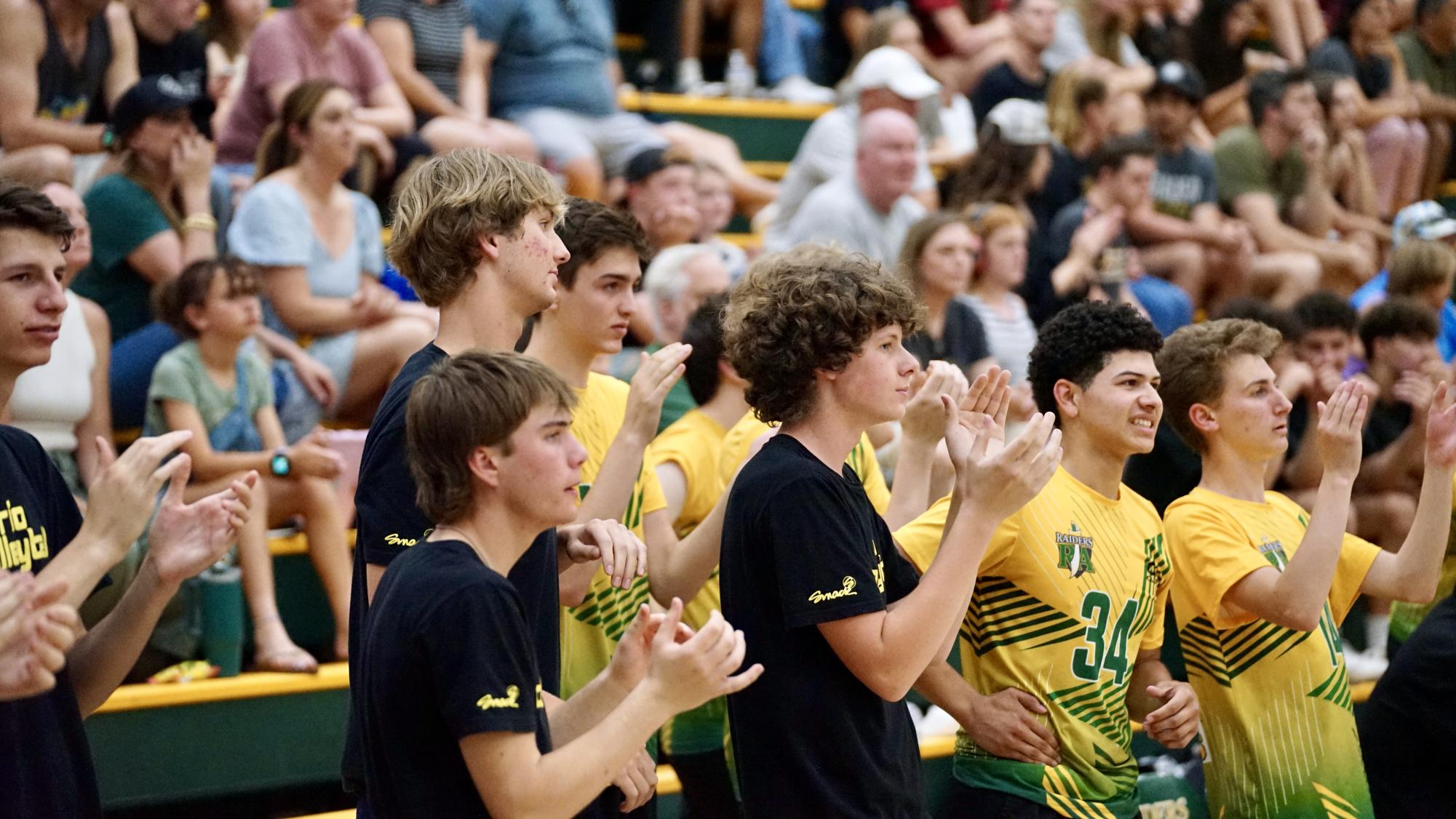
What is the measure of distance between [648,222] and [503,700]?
3.93 metres

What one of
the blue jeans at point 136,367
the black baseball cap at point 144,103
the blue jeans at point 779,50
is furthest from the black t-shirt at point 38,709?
the blue jeans at point 779,50

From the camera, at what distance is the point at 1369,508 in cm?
554

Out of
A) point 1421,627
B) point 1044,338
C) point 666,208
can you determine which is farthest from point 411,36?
point 1421,627

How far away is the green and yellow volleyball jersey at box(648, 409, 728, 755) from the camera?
13.0ft

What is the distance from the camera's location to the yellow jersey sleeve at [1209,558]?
3406 millimetres

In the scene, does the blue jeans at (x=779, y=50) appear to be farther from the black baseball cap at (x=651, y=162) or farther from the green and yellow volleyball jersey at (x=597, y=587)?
the green and yellow volleyball jersey at (x=597, y=587)

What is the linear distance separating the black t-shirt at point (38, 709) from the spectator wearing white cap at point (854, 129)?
14.4 ft

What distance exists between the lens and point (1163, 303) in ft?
22.3

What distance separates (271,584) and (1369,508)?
148 inches

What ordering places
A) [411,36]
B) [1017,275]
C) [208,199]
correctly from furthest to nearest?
[411,36] < [1017,275] < [208,199]

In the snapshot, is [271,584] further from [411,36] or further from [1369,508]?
[1369,508]

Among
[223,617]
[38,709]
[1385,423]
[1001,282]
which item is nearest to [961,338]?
[1001,282]

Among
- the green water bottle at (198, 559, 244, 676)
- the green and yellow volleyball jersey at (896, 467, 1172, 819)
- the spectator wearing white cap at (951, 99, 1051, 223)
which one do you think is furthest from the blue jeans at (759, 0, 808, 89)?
the green and yellow volleyball jersey at (896, 467, 1172, 819)

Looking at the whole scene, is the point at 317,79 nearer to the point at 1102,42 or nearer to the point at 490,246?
the point at 490,246
